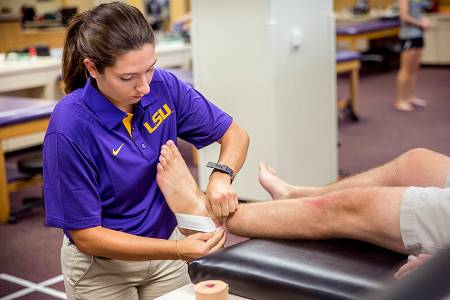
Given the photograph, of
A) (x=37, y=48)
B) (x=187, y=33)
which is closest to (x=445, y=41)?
(x=187, y=33)

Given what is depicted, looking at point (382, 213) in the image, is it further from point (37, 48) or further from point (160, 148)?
point (37, 48)

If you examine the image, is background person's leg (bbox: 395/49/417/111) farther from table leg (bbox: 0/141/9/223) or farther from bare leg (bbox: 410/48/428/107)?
table leg (bbox: 0/141/9/223)

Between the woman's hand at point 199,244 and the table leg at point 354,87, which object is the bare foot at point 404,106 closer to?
the table leg at point 354,87

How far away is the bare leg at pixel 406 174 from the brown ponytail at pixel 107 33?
2.35ft

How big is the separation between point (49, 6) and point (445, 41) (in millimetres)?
5840

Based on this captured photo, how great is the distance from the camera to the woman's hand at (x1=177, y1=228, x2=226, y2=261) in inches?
57.4

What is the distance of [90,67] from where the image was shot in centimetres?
143

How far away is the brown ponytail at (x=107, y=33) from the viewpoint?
138cm

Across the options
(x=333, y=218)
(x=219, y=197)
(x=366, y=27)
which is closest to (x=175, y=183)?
(x=219, y=197)

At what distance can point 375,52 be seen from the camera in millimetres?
9250

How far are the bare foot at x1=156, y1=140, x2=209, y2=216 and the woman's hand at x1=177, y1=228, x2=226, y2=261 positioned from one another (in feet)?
0.29

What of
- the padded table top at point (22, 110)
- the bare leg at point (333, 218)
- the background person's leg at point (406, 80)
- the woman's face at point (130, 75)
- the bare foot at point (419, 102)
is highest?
the woman's face at point (130, 75)

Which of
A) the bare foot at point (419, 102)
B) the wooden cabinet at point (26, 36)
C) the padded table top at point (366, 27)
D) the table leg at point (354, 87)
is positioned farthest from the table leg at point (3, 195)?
the padded table top at point (366, 27)

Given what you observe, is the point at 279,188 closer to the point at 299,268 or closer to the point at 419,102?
the point at 299,268
